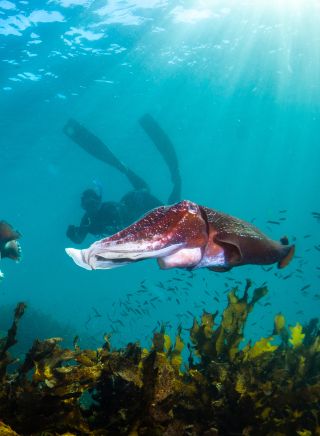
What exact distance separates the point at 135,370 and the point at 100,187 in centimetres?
926

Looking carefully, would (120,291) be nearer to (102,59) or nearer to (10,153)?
(10,153)

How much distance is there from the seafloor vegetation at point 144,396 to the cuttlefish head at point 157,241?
2.81 feet

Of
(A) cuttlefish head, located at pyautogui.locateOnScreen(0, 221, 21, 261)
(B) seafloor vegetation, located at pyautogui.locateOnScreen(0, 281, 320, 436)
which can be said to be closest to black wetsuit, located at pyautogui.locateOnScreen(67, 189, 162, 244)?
(A) cuttlefish head, located at pyautogui.locateOnScreen(0, 221, 21, 261)

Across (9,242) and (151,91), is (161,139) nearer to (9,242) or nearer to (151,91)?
(151,91)

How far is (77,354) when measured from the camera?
8.11ft

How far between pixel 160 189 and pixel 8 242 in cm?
6021

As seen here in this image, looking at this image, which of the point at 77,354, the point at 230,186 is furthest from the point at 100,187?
the point at 230,186

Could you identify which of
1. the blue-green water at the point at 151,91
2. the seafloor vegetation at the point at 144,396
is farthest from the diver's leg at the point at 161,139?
the seafloor vegetation at the point at 144,396

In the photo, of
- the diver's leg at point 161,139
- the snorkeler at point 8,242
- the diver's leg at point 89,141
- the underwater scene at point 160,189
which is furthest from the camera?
the diver's leg at point 89,141

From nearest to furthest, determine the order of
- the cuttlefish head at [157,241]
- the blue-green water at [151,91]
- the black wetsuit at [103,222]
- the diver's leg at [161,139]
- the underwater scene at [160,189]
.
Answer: the cuttlefish head at [157,241] → the underwater scene at [160,189] → the black wetsuit at [103,222] → the blue-green water at [151,91] → the diver's leg at [161,139]

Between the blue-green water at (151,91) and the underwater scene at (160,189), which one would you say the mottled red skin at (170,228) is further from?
the blue-green water at (151,91)

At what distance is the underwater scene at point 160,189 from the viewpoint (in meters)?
1.89

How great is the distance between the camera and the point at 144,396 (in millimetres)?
1947

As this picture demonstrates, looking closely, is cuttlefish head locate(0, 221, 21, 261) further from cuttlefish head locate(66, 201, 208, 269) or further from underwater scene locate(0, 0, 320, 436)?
cuttlefish head locate(66, 201, 208, 269)
